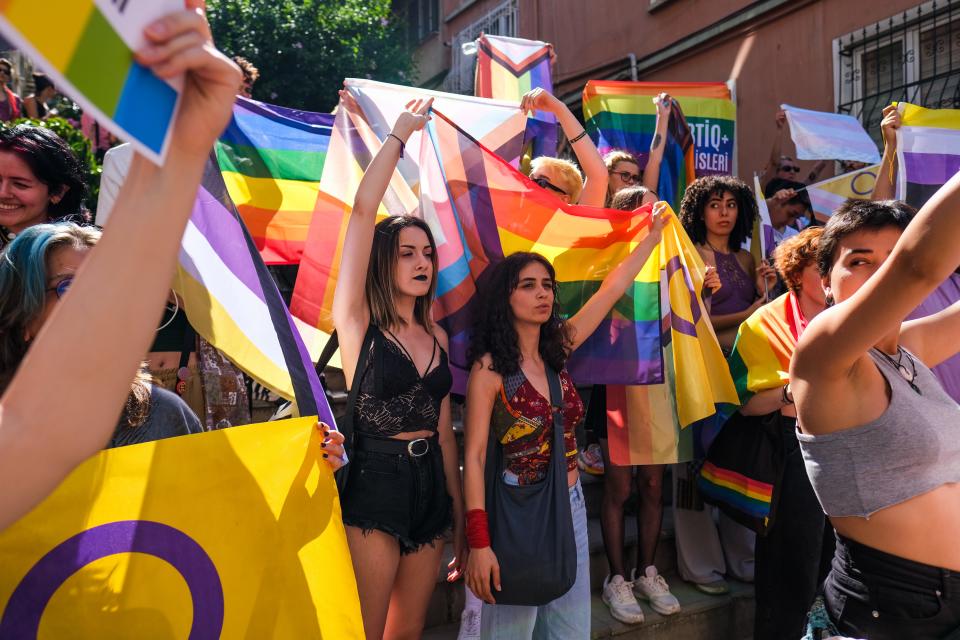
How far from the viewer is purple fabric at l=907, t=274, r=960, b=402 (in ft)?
10.2

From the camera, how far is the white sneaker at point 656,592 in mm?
3578

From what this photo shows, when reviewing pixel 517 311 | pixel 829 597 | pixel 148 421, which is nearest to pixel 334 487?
pixel 148 421

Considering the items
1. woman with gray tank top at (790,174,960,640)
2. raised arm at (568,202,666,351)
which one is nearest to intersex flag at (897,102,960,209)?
raised arm at (568,202,666,351)

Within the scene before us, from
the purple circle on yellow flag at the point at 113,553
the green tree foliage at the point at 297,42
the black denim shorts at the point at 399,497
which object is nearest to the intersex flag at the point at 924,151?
the black denim shorts at the point at 399,497

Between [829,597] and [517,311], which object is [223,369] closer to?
[517,311]

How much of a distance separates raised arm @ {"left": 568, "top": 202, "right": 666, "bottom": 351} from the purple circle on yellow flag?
1.79 metres

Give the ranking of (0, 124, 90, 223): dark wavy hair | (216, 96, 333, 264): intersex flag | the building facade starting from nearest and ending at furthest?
(0, 124, 90, 223): dark wavy hair
(216, 96, 333, 264): intersex flag
the building facade

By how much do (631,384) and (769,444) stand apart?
26.4 inches

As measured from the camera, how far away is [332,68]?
42.1 feet

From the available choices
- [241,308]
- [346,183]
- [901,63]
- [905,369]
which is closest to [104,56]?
[241,308]

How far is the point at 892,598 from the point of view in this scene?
5.39 feet

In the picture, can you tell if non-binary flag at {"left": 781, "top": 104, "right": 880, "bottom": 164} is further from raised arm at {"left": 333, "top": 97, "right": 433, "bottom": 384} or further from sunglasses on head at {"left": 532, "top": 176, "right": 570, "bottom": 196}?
raised arm at {"left": 333, "top": 97, "right": 433, "bottom": 384}

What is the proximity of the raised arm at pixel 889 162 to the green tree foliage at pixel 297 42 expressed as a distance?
33.0 feet

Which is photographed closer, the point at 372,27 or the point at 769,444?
the point at 769,444
